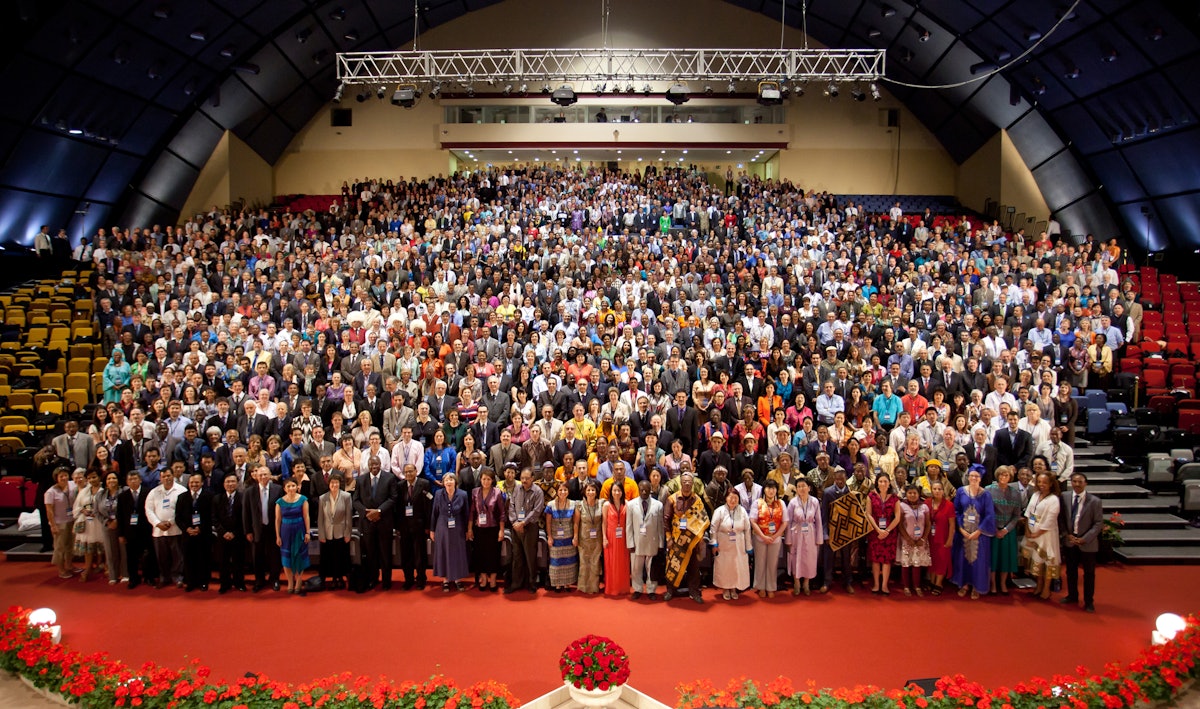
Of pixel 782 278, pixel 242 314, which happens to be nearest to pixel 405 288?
pixel 242 314

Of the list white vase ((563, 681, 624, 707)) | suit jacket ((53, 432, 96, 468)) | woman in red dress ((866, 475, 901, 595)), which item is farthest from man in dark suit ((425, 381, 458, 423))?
white vase ((563, 681, 624, 707))

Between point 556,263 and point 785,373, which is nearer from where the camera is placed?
point 785,373

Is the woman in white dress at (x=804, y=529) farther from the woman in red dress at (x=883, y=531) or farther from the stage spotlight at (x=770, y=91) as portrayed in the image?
the stage spotlight at (x=770, y=91)

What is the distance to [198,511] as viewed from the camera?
26.9ft

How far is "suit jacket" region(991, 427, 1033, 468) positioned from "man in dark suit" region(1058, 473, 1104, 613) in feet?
4.18

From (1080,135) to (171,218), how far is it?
23.6 metres

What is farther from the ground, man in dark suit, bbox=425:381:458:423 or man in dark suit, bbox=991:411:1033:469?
man in dark suit, bbox=425:381:458:423

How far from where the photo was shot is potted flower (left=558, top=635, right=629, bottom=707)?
5199mm

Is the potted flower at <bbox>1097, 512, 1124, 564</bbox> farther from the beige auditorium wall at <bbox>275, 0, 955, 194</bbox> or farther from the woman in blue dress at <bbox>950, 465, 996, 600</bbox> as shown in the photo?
the beige auditorium wall at <bbox>275, 0, 955, 194</bbox>

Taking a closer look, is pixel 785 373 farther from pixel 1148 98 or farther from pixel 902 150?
pixel 902 150

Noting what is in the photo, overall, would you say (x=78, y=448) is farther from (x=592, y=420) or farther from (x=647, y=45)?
(x=647, y=45)

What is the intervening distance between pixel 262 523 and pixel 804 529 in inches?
218

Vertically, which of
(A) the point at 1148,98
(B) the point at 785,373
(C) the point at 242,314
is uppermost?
(A) the point at 1148,98

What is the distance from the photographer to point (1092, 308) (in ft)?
43.2
